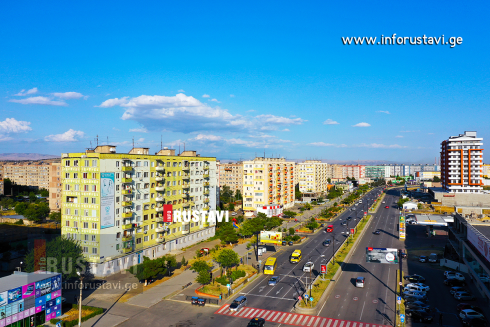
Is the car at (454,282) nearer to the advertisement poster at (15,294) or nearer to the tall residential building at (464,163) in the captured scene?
the advertisement poster at (15,294)

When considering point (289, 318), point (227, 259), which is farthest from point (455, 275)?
point (227, 259)

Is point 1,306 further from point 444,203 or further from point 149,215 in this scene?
point 444,203

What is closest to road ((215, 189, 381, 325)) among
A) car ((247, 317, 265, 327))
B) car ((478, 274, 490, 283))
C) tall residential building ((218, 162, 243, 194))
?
car ((247, 317, 265, 327))

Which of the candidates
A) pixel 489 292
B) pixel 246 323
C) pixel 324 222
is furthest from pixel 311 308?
pixel 324 222

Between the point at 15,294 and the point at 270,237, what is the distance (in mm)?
56029

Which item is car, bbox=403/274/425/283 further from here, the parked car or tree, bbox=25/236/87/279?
tree, bbox=25/236/87/279

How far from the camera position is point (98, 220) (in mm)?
55000

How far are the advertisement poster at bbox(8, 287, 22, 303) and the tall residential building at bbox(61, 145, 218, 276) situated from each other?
1921 cm

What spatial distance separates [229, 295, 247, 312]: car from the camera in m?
42.9

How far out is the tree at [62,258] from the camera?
155 feet

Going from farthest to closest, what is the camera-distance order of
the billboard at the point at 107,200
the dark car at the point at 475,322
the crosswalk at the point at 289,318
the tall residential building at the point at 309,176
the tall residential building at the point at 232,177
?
the tall residential building at the point at 232,177 → the tall residential building at the point at 309,176 → the billboard at the point at 107,200 → the crosswalk at the point at 289,318 → the dark car at the point at 475,322

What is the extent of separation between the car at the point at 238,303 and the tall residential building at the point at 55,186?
306 feet

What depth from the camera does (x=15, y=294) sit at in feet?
115

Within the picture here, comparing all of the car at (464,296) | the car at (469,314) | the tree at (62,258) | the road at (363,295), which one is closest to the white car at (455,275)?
the car at (464,296)
